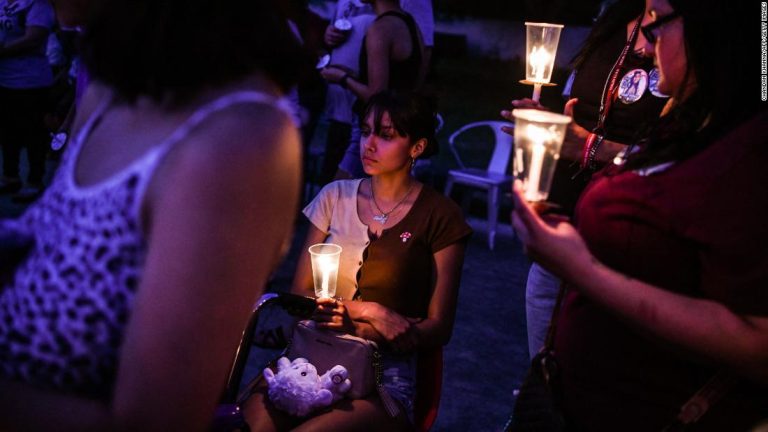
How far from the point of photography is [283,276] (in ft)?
18.0

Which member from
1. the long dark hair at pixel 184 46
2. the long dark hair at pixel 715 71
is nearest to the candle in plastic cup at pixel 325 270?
the long dark hair at pixel 715 71

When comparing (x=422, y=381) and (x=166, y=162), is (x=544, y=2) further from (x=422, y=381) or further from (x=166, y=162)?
(x=166, y=162)

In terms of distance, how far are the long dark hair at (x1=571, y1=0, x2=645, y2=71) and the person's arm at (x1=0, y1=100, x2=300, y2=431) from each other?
88.0 inches

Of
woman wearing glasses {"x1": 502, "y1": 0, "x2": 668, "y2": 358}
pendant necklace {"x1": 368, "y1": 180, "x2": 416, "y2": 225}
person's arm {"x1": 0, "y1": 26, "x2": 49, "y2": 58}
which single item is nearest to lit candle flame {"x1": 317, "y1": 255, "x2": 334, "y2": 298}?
pendant necklace {"x1": 368, "y1": 180, "x2": 416, "y2": 225}

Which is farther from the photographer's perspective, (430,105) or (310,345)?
(430,105)

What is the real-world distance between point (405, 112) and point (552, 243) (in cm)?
178

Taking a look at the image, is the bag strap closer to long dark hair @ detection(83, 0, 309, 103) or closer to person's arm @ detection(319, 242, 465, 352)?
long dark hair @ detection(83, 0, 309, 103)

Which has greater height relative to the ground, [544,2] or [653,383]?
[544,2]

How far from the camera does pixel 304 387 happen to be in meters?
2.35

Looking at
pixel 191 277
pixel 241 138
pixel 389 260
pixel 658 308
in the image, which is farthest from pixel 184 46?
pixel 389 260

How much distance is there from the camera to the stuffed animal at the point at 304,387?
2342 millimetres

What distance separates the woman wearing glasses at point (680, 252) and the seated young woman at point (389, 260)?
3.35ft

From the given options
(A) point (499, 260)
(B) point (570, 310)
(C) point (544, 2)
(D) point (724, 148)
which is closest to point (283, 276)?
(A) point (499, 260)

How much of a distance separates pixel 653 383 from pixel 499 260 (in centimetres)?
522
